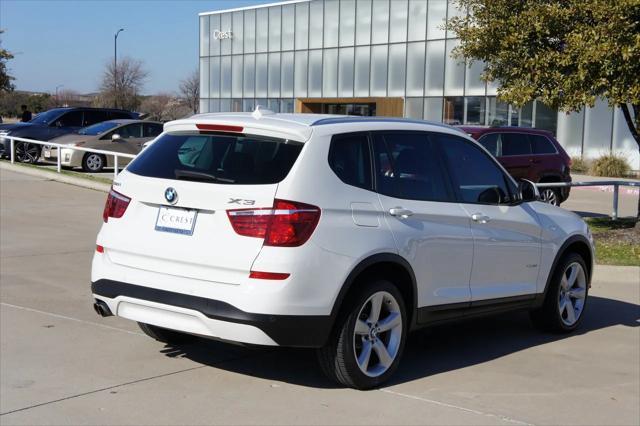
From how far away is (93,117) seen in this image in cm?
2642

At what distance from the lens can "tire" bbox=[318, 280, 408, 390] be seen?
5520 mm

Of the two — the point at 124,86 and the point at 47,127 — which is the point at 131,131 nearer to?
the point at 47,127

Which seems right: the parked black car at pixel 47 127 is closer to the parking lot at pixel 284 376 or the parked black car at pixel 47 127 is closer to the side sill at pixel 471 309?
the parking lot at pixel 284 376

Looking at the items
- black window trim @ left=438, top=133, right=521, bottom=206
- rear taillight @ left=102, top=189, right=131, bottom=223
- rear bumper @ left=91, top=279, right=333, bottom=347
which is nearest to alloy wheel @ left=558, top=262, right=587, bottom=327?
black window trim @ left=438, top=133, right=521, bottom=206

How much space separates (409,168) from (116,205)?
2.11 meters

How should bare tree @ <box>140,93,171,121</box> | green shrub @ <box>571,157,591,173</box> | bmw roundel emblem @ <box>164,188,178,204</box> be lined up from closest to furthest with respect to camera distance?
bmw roundel emblem @ <box>164,188,178,204</box>
green shrub @ <box>571,157,591,173</box>
bare tree @ <box>140,93,171,121</box>

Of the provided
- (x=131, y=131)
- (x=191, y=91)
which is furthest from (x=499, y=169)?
(x=191, y=91)

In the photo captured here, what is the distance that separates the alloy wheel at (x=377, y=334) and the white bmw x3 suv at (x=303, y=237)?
11mm

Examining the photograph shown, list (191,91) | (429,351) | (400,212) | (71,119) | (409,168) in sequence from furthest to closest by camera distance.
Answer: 1. (191,91)
2. (71,119)
3. (429,351)
4. (409,168)
5. (400,212)

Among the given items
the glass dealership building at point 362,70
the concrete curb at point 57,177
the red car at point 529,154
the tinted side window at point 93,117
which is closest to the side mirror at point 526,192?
the red car at point 529,154

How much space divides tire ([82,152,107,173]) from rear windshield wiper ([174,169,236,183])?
17771 millimetres

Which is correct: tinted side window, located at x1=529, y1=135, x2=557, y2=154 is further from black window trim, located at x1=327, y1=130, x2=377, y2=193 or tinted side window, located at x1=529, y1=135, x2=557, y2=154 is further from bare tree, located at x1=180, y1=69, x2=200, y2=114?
bare tree, located at x1=180, y1=69, x2=200, y2=114

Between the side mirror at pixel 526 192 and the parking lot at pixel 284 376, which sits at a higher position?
the side mirror at pixel 526 192

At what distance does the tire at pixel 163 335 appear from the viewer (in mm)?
6501
